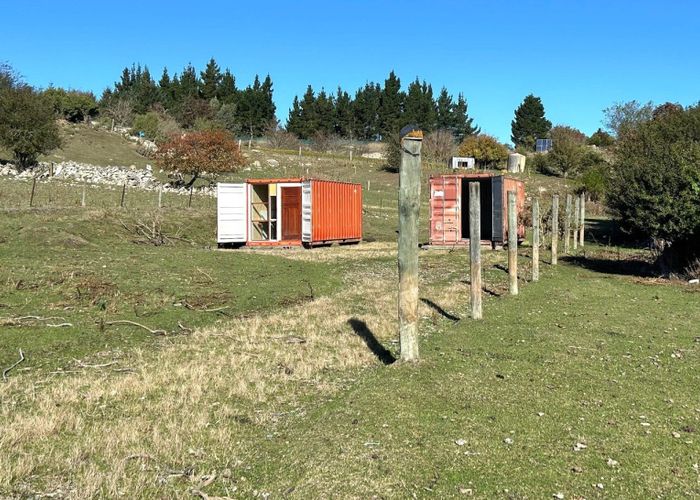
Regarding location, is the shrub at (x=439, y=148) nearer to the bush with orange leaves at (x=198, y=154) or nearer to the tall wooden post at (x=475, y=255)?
the bush with orange leaves at (x=198, y=154)

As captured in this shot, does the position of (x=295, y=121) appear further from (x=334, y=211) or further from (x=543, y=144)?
(x=334, y=211)

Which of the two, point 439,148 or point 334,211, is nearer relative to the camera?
point 334,211

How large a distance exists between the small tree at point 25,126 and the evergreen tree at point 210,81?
48425 millimetres

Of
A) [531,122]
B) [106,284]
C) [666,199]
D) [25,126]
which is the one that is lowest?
[106,284]

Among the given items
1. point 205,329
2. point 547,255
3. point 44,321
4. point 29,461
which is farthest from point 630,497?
point 547,255

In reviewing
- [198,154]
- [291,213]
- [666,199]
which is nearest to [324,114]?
[198,154]

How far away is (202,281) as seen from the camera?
474 inches

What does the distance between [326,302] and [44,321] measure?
4650 millimetres

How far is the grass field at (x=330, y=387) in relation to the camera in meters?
3.92

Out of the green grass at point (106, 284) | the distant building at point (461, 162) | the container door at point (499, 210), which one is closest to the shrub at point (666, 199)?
the container door at point (499, 210)

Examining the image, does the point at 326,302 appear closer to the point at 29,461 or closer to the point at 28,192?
the point at 29,461

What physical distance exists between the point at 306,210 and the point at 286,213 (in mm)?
2479

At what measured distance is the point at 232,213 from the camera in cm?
2081

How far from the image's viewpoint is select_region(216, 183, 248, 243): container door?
2061 cm
